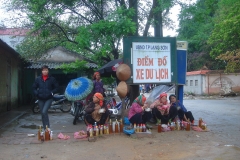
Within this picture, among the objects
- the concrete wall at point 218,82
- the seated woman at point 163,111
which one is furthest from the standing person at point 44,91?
the concrete wall at point 218,82

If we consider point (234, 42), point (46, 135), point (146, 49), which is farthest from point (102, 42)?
point (234, 42)

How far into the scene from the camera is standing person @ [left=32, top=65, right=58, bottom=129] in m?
7.09

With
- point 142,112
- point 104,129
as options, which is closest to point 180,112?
point 142,112

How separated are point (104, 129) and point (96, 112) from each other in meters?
0.46

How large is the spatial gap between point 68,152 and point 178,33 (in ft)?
111

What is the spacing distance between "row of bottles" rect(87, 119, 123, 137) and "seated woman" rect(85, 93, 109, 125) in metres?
0.13

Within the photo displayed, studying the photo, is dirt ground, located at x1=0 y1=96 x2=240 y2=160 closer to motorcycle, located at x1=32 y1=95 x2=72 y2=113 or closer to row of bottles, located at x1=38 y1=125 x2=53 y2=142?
row of bottles, located at x1=38 y1=125 x2=53 y2=142

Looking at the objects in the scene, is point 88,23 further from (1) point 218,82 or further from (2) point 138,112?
(1) point 218,82

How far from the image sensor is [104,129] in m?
7.12

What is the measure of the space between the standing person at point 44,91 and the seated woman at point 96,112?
0.98 metres

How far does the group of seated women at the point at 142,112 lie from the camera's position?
23.4ft

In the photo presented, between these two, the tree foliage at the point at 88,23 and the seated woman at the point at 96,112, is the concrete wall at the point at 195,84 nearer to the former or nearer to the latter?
the tree foliage at the point at 88,23

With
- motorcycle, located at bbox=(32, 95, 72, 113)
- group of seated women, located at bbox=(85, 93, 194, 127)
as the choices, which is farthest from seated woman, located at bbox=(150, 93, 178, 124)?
motorcycle, located at bbox=(32, 95, 72, 113)

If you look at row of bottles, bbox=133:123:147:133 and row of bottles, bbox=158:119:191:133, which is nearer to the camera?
row of bottles, bbox=133:123:147:133
